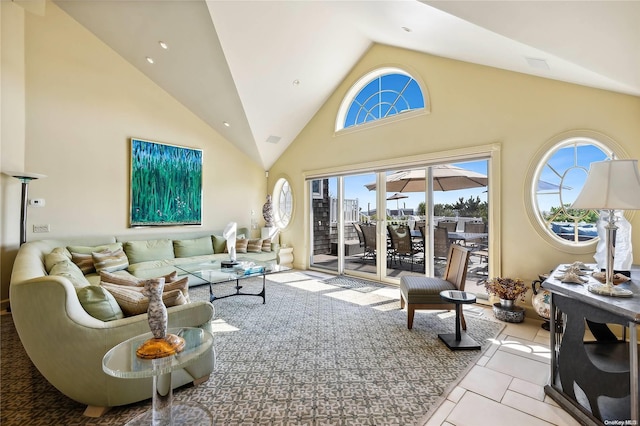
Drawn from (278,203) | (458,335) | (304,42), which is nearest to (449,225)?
(458,335)

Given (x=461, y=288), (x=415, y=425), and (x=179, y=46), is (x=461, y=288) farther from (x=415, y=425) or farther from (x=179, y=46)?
(x=179, y=46)

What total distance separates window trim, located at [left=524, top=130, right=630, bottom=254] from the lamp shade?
1.89m

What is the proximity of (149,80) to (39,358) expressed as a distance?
17.0 feet

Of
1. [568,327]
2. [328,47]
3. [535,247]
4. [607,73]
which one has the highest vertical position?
[328,47]

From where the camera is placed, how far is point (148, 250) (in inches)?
190

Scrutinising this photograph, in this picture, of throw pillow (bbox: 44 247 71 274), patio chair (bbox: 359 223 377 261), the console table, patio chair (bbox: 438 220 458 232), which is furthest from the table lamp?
throw pillow (bbox: 44 247 71 274)

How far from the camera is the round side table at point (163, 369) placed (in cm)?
139

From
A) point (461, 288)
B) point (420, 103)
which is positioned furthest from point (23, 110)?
point (461, 288)

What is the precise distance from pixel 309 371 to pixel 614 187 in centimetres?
243

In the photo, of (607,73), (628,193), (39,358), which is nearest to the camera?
(628,193)

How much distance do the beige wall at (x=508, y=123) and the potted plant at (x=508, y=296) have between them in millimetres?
302

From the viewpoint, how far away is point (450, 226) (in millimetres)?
4316

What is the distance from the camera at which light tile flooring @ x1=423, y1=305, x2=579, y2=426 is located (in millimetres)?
1739

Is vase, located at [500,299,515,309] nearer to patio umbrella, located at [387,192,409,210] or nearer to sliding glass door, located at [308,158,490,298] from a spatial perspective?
sliding glass door, located at [308,158,490,298]
